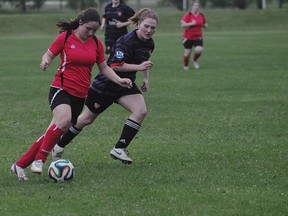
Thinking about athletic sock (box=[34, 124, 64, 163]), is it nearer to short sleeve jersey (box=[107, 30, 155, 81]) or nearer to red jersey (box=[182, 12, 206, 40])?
short sleeve jersey (box=[107, 30, 155, 81])

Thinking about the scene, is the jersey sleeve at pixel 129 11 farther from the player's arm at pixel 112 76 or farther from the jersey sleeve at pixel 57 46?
the jersey sleeve at pixel 57 46

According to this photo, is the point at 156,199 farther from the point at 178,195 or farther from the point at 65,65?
the point at 65,65

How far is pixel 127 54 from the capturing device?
9.41m

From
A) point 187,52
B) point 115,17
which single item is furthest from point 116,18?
point 187,52

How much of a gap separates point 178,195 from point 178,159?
82.2 inches

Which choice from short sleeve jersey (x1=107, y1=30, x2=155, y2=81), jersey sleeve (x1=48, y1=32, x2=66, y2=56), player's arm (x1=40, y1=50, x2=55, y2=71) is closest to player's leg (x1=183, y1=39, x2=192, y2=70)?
short sleeve jersey (x1=107, y1=30, x2=155, y2=81)

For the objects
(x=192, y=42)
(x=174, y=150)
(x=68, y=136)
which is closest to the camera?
(x=68, y=136)

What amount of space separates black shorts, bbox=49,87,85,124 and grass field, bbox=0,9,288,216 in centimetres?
73

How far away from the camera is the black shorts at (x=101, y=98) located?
944cm

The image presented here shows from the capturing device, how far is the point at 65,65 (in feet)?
28.0

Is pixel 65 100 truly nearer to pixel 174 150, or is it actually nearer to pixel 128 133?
pixel 128 133

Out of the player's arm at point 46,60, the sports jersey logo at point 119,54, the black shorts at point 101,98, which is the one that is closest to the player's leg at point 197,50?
the black shorts at point 101,98

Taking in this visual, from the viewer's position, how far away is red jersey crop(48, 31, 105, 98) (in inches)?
332

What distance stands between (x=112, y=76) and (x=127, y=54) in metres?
0.63
